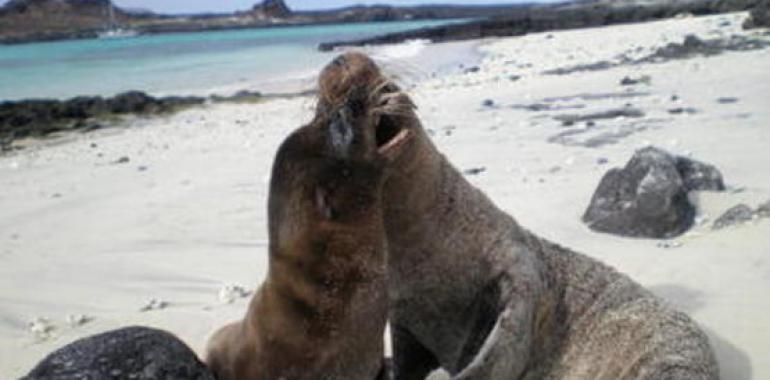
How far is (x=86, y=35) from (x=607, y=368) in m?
99.7

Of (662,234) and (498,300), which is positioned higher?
(498,300)

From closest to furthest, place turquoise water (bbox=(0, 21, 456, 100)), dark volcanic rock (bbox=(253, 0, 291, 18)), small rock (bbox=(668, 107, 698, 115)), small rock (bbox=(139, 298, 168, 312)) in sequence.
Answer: small rock (bbox=(139, 298, 168, 312)) < small rock (bbox=(668, 107, 698, 115)) < turquoise water (bbox=(0, 21, 456, 100)) < dark volcanic rock (bbox=(253, 0, 291, 18))

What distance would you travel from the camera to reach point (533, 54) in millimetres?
28719

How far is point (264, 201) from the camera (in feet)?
30.6

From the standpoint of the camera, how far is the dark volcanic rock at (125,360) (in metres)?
3.48

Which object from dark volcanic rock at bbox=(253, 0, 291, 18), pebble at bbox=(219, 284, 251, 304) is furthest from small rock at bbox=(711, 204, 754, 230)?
dark volcanic rock at bbox=(253, 0, 291, 18)

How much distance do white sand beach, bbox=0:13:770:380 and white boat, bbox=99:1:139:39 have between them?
85625 mm

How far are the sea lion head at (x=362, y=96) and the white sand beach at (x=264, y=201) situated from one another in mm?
245

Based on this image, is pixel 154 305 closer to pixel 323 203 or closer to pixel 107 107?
pixel 323 203

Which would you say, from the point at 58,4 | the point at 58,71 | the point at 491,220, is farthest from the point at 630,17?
the point at 58,4

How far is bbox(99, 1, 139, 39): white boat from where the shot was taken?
98250 millimetres

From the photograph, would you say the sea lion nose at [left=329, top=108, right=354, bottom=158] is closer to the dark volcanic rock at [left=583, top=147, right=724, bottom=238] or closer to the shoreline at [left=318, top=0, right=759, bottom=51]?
the dark volcanic rock at [left=583, top=147, right=724, bottom=238]

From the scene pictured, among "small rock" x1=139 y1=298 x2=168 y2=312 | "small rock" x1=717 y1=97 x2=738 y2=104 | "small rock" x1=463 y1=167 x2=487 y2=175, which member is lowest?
"small rock" x1=139 y1=298 x2=168 y2=312

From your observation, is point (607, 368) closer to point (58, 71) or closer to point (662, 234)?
point (662, 234)
